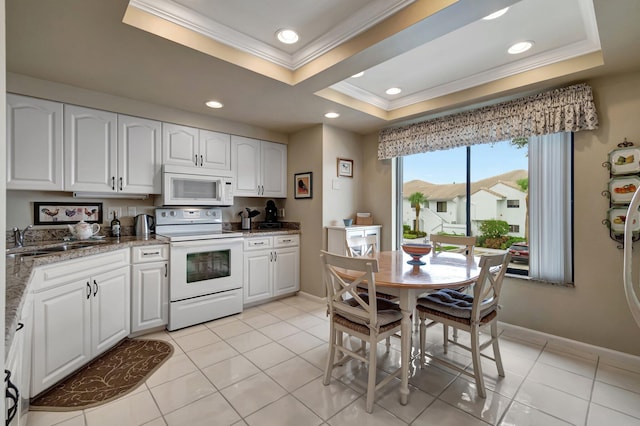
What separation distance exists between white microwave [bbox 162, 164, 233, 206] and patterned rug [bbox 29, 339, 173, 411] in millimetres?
→ 1423

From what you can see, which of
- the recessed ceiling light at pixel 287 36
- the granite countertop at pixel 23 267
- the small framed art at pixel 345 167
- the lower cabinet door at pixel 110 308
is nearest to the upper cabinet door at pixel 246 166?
the small framed art at pixel 345 167

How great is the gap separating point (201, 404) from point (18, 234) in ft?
6.91

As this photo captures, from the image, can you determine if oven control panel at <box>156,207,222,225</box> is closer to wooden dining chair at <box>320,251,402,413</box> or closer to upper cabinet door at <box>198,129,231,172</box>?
upper cabinet door at <box>198,129,231,172</box>

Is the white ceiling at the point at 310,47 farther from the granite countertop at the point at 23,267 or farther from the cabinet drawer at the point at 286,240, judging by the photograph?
the cabinet drawer at the point at 286,240

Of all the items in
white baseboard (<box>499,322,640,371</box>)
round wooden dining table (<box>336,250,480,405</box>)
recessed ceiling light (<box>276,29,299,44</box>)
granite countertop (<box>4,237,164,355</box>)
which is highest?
recessed ceiling light (<box>276,29,299,44</box>)

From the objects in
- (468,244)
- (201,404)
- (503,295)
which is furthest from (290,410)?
(503,295)

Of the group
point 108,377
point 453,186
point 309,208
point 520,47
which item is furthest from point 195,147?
point 520,47

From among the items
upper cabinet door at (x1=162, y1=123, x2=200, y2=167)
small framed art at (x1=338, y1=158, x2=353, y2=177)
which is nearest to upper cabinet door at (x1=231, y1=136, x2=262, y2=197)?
upper cabinet door at (x1=162, y1=123, x2=200, y2=167)

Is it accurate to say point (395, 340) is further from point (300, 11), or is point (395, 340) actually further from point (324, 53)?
point (300, 11)

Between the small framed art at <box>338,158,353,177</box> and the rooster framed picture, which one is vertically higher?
the small framed art at <box>338,158,353,177</box>

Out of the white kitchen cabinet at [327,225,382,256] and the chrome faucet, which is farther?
the white kitchen cabinet at [327,225,382,256]

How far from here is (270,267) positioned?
3.68m

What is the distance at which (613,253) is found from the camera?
235 cm

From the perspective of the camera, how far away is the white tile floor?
5.52 feet
